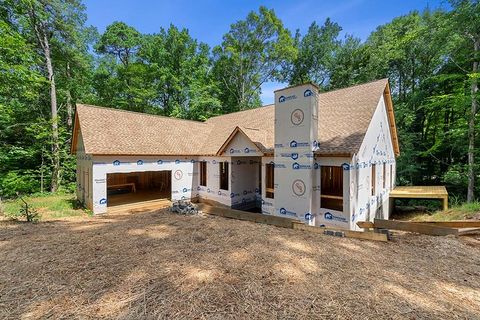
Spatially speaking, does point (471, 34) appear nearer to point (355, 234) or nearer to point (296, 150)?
point (296, 150)

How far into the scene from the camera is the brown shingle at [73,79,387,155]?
9.52 metres

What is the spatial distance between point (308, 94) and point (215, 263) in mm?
7134

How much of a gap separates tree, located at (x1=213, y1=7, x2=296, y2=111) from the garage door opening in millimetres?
14643

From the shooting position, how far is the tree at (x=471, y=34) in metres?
12.1

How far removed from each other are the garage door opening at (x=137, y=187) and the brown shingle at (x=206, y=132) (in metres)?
3.31

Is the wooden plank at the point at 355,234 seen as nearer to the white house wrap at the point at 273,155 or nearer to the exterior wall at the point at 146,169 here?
the white house wrap at the point at 273,155

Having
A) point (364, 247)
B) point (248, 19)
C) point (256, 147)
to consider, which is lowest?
point (364, 247)

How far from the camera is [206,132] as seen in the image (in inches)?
682

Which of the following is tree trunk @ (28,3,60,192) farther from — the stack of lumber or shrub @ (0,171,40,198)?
the stack of lumber

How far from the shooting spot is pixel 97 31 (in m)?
24.2

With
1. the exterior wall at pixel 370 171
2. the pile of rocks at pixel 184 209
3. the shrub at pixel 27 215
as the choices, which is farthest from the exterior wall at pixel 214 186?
the shrub at pixel 27 215

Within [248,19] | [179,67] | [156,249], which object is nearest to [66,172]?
[179,67]

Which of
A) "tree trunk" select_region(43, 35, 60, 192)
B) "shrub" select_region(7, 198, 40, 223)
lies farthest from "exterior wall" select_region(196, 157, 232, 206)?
"tree trunk" select_region(43, 35, 60, 192)

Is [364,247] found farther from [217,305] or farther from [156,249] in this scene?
[156,249]
